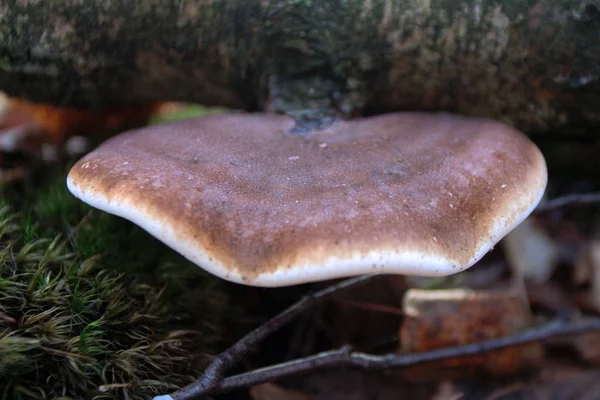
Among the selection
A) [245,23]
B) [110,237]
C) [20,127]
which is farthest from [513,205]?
[20,127]

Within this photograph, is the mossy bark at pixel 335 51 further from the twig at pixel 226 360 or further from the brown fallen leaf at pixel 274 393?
the brown fallen leaf at pixel 274 393

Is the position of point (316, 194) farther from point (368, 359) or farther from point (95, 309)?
point (95, 309)

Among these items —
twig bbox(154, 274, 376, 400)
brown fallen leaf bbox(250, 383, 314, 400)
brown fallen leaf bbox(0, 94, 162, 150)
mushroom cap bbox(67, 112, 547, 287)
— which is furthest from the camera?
brown fallen leaf bbox(0, 94, 162, 150)

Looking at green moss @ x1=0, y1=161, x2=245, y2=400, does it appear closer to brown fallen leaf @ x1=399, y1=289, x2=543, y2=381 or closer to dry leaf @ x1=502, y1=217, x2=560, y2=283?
brown fallen leaf @ x1=399, y1=289, x2=543, y2=381

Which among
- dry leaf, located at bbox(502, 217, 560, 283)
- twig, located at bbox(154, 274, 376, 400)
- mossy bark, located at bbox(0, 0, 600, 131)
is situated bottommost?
dry leaf, located at bbox(502, 217, 560, 283)

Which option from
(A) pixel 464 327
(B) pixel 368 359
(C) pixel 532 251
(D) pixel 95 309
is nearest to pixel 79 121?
(D) pixel 95 309

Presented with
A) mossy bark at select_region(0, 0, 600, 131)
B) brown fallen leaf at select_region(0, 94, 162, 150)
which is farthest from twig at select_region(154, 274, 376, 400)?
brown fallen leaf at select_region(0, 94, 162, 150)
